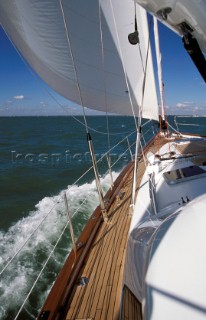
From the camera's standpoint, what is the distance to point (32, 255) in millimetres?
4543

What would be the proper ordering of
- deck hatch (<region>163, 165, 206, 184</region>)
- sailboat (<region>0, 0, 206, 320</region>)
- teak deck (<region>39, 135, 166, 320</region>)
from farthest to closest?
deck hatch (<region>163, 165, 206, 184</region>) → teak deck (<region>39, 135, 166, 320</region>) → sailboat (<region>0, 0, 206, 320</region>)

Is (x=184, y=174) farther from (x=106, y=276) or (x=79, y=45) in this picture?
(x=79, y=45)

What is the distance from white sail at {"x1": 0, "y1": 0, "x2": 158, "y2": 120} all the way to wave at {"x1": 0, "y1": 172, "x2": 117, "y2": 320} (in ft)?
6.21

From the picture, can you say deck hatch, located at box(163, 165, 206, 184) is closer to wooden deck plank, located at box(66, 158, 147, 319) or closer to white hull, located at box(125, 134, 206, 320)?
wooden deck plank, located at box(66, 158, 147, 319)

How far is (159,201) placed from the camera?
2.58m

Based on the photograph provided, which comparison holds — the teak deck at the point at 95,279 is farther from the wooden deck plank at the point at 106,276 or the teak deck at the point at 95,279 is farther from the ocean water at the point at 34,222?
the ocean water at the point at 34,222

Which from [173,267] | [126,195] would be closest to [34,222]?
[126,195]

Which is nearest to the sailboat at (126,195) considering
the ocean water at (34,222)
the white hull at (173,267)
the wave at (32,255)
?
the white hull at (173,267)

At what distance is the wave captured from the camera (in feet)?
11.4

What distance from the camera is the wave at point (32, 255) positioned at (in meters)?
3.48

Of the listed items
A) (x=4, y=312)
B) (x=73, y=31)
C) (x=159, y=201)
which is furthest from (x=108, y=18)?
(x=4, y=312)

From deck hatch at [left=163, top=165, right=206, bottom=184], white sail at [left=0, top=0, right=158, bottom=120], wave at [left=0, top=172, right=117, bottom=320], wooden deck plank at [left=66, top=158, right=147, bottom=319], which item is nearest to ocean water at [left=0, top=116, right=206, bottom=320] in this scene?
wave at [left=0, top=172, right=117, bottom=320]

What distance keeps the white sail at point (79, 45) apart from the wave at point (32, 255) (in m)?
1.89

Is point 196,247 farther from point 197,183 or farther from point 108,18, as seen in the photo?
point 108,18
